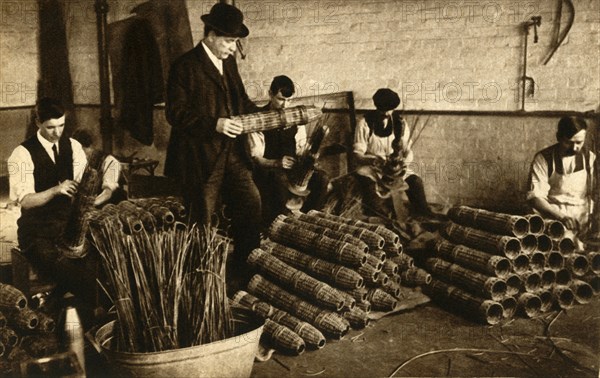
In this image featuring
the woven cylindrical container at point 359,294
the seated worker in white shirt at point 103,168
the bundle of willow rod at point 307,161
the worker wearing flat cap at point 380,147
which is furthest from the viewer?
the worker wearing flat cap at point 380,147

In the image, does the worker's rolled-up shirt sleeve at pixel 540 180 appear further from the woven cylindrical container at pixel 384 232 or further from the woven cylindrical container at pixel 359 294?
the woven cylindrical container at pixel 359 294

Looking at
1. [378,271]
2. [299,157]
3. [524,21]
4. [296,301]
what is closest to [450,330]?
[378,271]

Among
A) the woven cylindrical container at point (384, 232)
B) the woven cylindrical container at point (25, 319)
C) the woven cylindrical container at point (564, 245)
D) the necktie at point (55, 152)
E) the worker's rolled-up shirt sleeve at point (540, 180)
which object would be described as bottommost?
the woven cylindrical container at point (25, 319)

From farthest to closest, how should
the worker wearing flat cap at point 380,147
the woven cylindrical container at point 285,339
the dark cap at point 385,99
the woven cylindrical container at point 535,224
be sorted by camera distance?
the worker wearing flat cap at point 380,147, the dark cap at point 385,99, the woven cylindrical container at point 535,224, the woven cylindrical container at point 285,339

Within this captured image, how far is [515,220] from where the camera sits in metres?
4.64

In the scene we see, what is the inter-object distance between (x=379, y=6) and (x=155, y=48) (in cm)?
165

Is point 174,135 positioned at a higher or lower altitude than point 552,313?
higher

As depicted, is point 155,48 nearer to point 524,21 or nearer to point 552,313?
point 524,21

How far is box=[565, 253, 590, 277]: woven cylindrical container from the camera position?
4.73 metres

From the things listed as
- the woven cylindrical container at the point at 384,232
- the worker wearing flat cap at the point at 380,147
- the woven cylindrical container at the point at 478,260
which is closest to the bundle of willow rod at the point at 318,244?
the woven cylindrical container at the point at 384,232

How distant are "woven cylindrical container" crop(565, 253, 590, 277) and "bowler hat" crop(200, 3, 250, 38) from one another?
2872mm

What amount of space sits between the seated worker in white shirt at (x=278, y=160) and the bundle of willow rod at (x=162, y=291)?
835mm

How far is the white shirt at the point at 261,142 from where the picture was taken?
185 inches

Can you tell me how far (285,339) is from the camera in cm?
426
